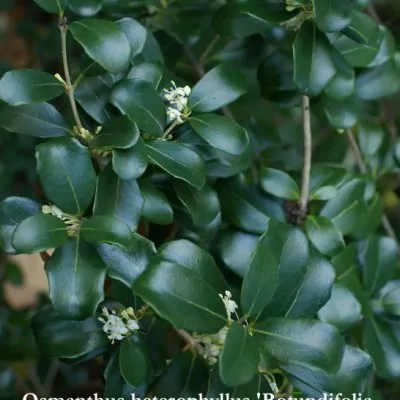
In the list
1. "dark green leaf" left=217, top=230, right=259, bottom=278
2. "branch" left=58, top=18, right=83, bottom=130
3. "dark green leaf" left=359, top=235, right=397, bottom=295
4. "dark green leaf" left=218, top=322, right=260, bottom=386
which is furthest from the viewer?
"dark green leaf" left=359, top=235, right=397, bottom=295

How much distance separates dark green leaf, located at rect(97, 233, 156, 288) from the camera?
632 mm

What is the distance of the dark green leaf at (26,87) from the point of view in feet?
2.06

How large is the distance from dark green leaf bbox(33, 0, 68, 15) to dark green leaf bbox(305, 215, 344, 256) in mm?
399

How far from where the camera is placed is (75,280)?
23.5 inches

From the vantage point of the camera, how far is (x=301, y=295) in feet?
2.29

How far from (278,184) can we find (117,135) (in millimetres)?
283

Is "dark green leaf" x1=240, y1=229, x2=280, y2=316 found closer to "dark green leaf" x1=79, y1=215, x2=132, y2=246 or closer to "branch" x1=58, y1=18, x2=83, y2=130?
"dark green leaf" x1=79, y1=215, x2=132, y2=246

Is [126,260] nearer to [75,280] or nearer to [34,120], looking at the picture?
[75,280]

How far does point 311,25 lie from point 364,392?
17.0 inches

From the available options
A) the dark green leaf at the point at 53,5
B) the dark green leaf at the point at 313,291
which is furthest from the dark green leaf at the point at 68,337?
the dark green leaf at the point at 53,5

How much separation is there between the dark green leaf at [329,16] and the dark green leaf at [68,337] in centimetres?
40

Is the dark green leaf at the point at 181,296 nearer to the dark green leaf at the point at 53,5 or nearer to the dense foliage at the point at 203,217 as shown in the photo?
the dense foliage at the point at 203,217

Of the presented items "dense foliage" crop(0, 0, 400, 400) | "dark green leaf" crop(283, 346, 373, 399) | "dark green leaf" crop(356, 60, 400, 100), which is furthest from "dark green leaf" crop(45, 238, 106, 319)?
"dark green leaf" crop(356, 60, 400, 100)

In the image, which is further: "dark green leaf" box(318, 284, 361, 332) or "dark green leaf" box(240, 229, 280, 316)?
"dark green leaf" box(318, 284, 361, 332)
